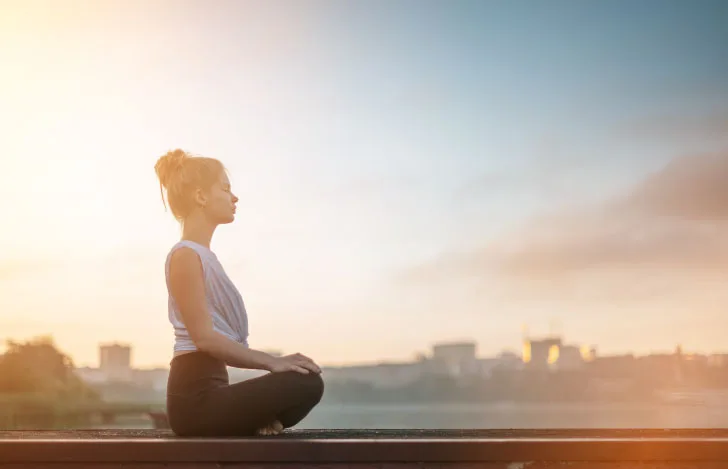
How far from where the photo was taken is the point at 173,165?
13.8 ft

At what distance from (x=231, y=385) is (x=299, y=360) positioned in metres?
0.34

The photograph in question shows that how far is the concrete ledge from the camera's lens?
2936 millimetres

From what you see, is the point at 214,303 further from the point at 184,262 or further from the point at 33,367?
Result: the point at 33,367

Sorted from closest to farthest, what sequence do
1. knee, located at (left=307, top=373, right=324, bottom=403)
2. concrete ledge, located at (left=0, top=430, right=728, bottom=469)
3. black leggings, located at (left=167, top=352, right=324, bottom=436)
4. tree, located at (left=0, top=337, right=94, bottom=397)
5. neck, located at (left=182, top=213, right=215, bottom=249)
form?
1. concrete ledge, located at (left=0, top=430, right=728, bottom=469)
2. black leggings, located at (left=167, top=352, right=324, bottom=436)
3. knee, located at (left=307, top=373, right=324, bottom=403)
4. neck, located at (left=182, top=213, right=215, bottom=249)
5. tree, located at (left=0, top=337, right=94, bottom=397)

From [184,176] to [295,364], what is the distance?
113cm

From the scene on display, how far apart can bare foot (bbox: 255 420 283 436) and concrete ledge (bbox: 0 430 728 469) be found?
733mm

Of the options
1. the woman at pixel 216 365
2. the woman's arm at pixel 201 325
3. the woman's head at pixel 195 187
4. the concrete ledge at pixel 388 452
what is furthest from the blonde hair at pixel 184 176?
the concrete ledge at pixel 388 452

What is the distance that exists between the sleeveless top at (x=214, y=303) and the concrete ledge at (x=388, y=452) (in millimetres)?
835

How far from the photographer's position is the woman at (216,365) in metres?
3.81

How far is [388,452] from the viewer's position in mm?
2986

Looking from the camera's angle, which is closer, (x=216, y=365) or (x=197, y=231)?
(x=216, y=365)

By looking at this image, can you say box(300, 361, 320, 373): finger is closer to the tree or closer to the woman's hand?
the woman's hand

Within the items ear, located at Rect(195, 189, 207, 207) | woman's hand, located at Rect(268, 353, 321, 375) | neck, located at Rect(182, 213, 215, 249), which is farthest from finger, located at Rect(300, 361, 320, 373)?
ear, located at Rect(195, 189, 207, 207)

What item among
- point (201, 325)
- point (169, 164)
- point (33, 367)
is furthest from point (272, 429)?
point (33, 367)
